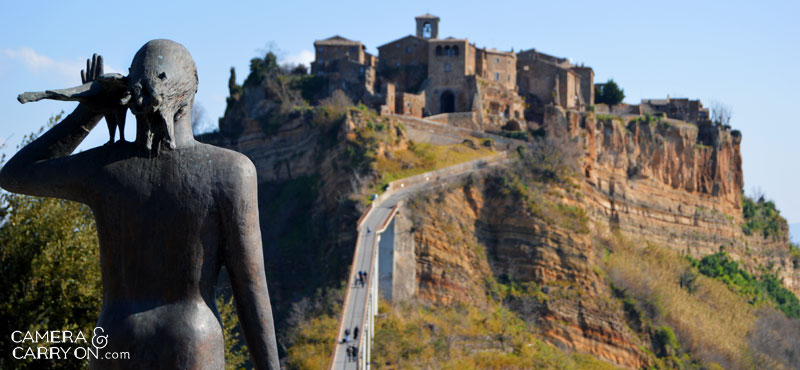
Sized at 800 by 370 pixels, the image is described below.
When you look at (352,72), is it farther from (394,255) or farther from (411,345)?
(411,345)

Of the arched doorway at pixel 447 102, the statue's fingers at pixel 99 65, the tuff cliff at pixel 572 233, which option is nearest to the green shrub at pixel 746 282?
the tuff cliff at pixel 572 233

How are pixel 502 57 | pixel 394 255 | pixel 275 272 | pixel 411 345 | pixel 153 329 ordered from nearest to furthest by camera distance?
1. pixel 153 329
2. pixel 411 345
3. pixel 394 255
4. pixel 275 272
5. pixel 502 57

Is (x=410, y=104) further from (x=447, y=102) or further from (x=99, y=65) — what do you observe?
(x=99, y=65)

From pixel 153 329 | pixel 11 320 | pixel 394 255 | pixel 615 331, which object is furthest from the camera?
pixel 615 331

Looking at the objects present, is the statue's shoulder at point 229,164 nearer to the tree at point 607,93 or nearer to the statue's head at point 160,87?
the statue's head at point 160,87

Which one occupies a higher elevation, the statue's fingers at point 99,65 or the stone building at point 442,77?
the stone building at point 442,77

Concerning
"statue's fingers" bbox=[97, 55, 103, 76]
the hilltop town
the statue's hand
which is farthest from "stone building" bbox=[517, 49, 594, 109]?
the statue's hand

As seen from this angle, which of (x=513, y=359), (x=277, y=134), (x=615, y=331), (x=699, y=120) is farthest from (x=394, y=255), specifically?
(x=699, y=120)

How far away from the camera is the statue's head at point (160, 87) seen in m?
4.30

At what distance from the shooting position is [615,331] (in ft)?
153

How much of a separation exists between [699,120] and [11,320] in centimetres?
6158

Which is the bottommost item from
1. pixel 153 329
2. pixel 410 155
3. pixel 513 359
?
pixel 513 359

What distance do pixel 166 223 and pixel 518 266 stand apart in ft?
143

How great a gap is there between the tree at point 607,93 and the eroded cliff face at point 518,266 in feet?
54.4
